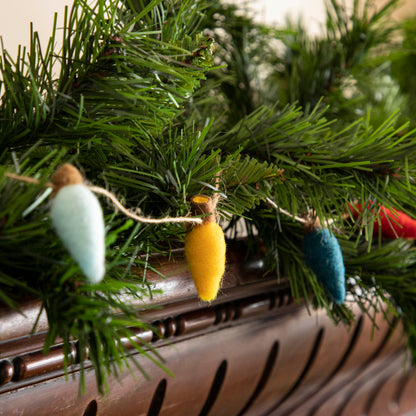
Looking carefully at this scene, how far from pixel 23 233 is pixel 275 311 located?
22cm

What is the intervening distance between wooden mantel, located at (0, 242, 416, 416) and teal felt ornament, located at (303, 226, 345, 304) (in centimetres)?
5

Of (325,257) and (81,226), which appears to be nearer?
(81,226)

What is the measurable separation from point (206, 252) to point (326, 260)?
86 mm

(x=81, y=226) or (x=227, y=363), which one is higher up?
(x=81, y=226)

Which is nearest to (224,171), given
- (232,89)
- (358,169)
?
(358,169)

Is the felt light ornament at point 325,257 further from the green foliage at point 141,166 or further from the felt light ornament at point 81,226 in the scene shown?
the felt light ornament at point 81,226

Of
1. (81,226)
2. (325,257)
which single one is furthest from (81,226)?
(325,257)

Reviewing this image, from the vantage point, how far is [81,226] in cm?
14

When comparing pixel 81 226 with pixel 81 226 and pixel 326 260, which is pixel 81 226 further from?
pixel 326 260

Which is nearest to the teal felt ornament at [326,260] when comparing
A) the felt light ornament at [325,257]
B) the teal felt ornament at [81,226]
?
the felt light ornament at [325,257]

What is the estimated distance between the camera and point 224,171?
0.73 ft

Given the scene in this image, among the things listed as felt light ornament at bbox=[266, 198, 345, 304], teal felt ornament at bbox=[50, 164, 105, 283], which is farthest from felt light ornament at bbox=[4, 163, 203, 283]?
felt light ornament at bbox=[266, 198, 345, 304]

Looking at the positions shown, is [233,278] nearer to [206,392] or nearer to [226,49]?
[206,392]

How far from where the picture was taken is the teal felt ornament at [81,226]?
0.14 m
